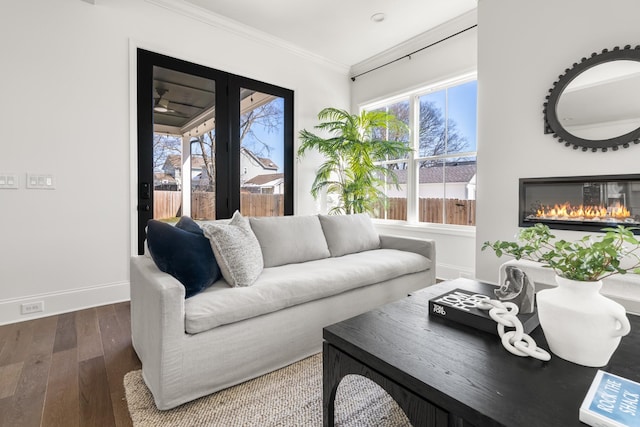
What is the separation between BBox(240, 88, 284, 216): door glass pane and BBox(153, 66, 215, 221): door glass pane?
407 millimetres

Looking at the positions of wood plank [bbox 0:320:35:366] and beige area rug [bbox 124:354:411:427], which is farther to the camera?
wood plank [bbox 0:320:35:366]

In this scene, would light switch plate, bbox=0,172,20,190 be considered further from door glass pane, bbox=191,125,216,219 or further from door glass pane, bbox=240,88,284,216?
door glass pane, bbox=240,88,284,216

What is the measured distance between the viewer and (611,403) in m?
0.76

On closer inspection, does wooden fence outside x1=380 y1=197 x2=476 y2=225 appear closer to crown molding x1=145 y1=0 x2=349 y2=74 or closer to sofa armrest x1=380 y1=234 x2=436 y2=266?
sofa armrest x1=380 y1=234 x2=436 y2=266

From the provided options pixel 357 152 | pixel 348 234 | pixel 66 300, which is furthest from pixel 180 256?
pixel 357 152

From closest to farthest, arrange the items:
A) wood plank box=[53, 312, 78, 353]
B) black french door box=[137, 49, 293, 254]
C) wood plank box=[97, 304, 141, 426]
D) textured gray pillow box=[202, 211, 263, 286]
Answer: wood plank box=[97, 304, 141, 426]
textured gray pillow box=[202, 211, 263, 286]
wood plank box=[53, 312, 78, 353]
black french door box=[137, 49, 293, 254]

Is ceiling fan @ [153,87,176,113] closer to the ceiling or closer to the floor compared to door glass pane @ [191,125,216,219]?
closer to the ceiling

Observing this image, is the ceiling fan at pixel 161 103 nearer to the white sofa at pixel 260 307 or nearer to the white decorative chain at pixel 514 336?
the white sofa at pixel 260 307

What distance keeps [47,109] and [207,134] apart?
4.48ft

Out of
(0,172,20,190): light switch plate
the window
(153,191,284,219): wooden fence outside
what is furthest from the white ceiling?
(0,172,20,190): light switch plate

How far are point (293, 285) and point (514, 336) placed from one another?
112cm

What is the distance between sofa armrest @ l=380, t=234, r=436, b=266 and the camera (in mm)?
2789

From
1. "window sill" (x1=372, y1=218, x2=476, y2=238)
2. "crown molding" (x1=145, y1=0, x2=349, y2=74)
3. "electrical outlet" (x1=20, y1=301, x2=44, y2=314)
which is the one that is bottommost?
"electrical outlet" (x1=20, y1=301, x2=44, y2=314)

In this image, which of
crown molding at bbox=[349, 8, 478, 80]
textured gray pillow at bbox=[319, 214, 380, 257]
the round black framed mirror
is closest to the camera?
the round black framed mirror
